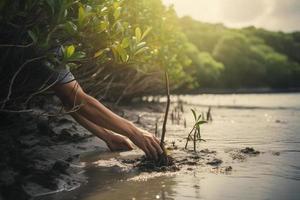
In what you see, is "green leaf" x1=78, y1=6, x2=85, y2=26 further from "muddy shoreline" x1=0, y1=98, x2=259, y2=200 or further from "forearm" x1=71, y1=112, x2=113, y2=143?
"forearm" x1=71, y1=112, x2=113, y2=143

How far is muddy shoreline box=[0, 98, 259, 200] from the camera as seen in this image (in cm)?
379

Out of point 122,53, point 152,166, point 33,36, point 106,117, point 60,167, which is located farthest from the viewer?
point 106,117

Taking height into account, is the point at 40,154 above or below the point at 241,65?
below

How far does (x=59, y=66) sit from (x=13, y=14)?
1.95 feet

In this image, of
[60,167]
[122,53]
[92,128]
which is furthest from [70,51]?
[92,128]

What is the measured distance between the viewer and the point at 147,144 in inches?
183

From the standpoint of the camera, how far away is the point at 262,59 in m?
55.3

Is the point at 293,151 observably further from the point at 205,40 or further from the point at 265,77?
the point at 205,40

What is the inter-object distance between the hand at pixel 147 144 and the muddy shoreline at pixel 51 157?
0.12m

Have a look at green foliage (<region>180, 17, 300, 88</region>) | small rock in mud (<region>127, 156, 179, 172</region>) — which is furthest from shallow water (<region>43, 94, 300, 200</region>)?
green foliage (<region>180, 17, 300, 88</region>)

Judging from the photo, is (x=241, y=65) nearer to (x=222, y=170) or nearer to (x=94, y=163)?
(x=94, y=163)

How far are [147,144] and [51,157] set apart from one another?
1.10 meters

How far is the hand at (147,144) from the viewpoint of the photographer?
4645mm

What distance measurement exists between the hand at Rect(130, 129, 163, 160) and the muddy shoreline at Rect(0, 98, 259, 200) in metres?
0.12
